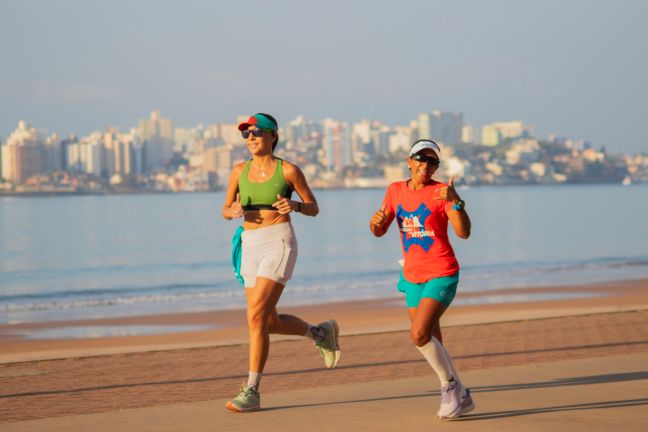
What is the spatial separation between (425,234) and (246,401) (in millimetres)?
1431

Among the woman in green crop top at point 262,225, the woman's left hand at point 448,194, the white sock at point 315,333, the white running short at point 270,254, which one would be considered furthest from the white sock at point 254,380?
the woman's left hand at point 448,194

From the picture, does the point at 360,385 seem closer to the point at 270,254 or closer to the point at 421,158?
the point at 270,254

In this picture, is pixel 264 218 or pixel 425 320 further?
pixel 264 218

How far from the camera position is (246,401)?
7195 mm

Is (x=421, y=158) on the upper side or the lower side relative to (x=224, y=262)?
upper

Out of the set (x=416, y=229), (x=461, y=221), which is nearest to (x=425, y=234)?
(x=416, y=229)

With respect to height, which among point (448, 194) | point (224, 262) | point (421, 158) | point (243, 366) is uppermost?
point (421, 158)

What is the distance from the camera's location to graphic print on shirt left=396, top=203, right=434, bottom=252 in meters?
6.83

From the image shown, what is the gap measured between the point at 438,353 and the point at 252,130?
1770 mm

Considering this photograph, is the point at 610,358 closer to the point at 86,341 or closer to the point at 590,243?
the point at 86,341

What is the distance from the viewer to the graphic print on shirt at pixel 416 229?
22.4 feet

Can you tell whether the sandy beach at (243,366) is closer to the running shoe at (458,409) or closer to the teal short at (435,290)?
the running shoe at (458,409)

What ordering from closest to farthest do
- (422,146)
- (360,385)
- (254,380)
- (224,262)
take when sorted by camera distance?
(422,146) < (254,380) < (360,385) < (224,262)

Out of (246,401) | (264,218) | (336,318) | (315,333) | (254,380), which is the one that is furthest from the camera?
(336,318)
